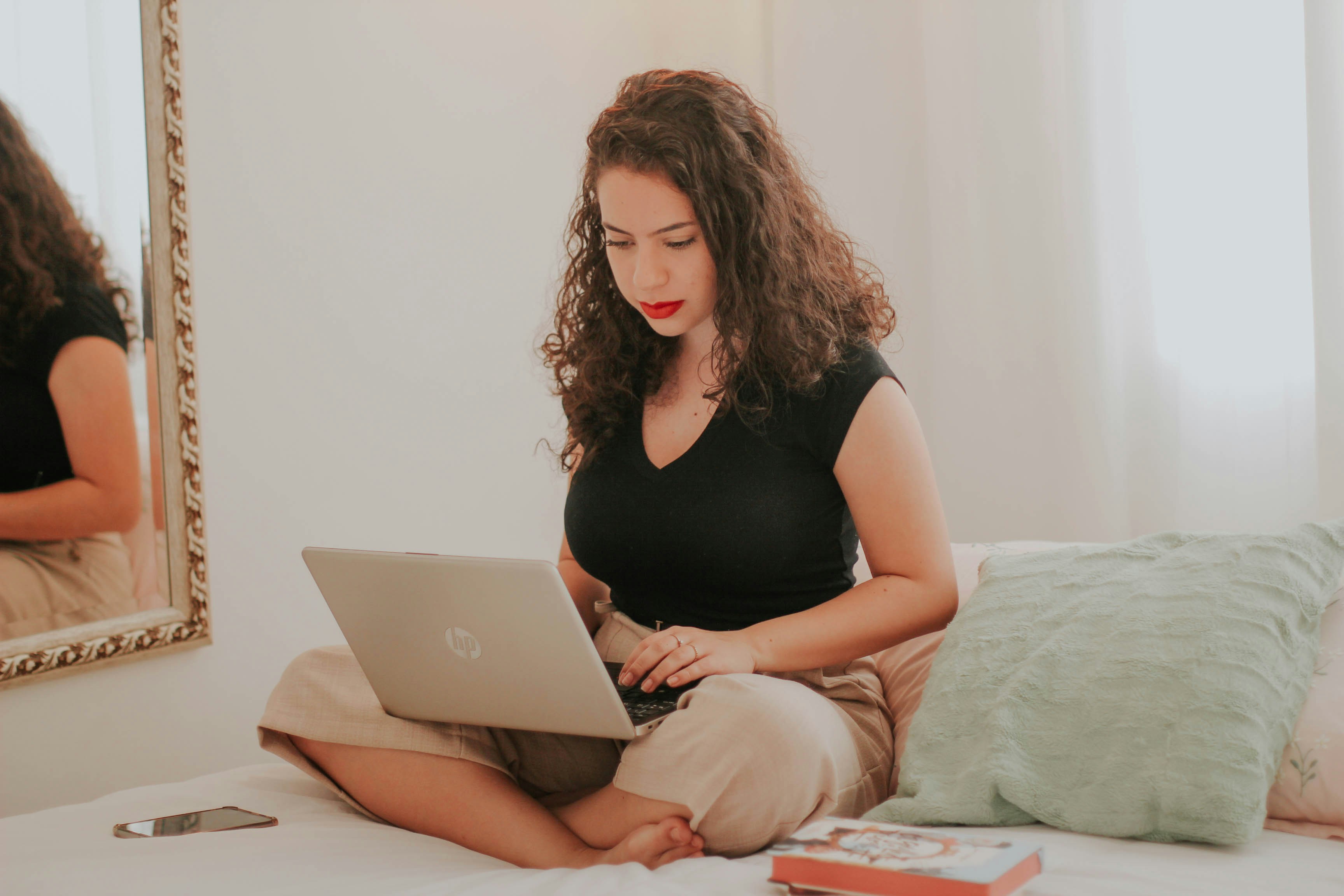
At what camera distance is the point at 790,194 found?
142 centimetres

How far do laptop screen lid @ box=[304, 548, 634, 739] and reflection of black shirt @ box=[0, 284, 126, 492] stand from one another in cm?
66

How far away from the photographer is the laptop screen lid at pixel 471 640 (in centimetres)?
101

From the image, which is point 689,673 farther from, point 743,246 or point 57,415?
point 57,415

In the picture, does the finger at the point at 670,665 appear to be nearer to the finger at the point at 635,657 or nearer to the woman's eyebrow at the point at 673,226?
the finger at the point at 635,657

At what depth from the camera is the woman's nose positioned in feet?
4.42

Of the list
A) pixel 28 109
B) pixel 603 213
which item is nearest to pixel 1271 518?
pixel 603 213

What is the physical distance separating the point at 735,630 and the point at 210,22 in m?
1.33

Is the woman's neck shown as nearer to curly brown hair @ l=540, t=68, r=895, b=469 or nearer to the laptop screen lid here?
curly brown hair @ l=540, t=68, r=895, b=469

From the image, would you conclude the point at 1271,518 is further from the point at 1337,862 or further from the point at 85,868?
the point at 85,868

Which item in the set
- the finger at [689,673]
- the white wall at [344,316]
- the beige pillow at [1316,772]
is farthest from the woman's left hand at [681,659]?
the white wall at [344,316]

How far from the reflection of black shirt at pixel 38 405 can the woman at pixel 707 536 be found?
591 millimetres

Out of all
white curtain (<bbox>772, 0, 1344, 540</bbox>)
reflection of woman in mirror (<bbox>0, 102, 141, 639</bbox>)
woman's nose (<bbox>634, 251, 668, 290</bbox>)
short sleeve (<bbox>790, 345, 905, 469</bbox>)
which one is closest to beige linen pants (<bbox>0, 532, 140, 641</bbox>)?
reflection of woman in mirror (<bbox>0, 102, 141, 639</bbox>)

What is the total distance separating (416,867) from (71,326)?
3.33 ft

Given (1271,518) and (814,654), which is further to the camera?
(1271,518)
